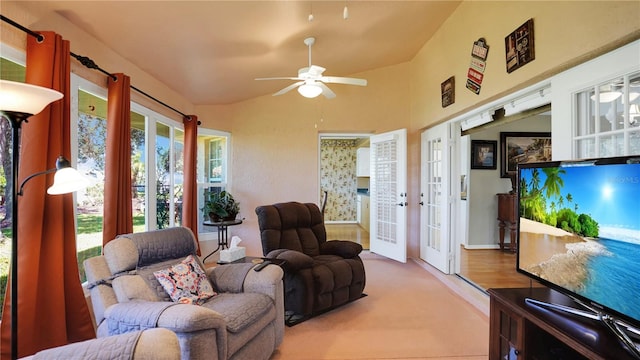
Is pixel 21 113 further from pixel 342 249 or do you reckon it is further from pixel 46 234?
pixel 342 249

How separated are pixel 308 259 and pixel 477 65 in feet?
8.04

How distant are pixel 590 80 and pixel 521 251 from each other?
3.65 ft

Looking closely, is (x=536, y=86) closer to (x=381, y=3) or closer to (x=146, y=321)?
(x=381, y=3)

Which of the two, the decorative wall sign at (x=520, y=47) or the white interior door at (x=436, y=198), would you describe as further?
the white interior door at (x=436, y=198)

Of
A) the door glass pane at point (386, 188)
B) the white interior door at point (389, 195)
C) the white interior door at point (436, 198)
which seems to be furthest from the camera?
the door glass pane at point (386, 188)

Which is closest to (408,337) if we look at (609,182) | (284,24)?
(609,182)

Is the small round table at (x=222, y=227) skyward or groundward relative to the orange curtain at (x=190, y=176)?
groundward

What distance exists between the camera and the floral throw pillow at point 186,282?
200 centimetres

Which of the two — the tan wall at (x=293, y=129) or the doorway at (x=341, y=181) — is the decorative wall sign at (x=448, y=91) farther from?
the doorway at (x=341, y=181)

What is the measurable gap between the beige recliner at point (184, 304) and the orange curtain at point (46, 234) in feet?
0.84

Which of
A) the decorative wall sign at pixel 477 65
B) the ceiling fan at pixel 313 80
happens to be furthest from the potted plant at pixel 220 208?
the decorative wall sign at pixel 477 65

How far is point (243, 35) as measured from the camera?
293 centimetres

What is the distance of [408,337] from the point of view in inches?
96.5

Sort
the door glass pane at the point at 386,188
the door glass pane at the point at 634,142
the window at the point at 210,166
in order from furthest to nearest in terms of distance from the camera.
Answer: the window at the point at 210,166 < the door glass pane at the point at 386,188 < the door glass pane at the point at 634,142
